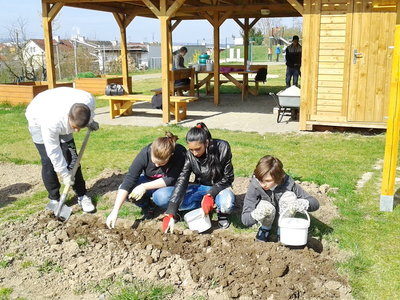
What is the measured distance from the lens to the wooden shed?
7.82 meters

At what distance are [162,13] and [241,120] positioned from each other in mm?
2938

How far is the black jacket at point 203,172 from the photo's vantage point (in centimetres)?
396

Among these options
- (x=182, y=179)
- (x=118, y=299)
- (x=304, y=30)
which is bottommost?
(x=118, y=299)

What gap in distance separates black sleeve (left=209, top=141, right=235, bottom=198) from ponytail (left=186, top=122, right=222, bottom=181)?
5cm

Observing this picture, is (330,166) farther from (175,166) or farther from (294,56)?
(294,56)

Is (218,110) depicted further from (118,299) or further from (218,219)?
(118,299)

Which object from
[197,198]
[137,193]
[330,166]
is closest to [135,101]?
[330,166]

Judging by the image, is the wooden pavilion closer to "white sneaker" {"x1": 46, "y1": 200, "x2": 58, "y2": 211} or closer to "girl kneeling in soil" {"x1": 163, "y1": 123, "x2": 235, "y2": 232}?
"girl kneeling in soil" {"x1": 163, "y1": 123, "x2": 235, "y2": 232}

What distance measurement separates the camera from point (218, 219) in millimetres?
4203

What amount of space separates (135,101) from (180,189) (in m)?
6.94

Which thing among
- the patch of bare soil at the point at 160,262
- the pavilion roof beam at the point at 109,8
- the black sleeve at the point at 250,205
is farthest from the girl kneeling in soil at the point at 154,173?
the pavilion roof beam at the point at 109,8

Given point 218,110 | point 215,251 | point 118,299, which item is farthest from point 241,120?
point 118,299

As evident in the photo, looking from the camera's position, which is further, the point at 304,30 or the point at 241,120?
the point at 241,120

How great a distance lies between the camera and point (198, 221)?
400 cm
